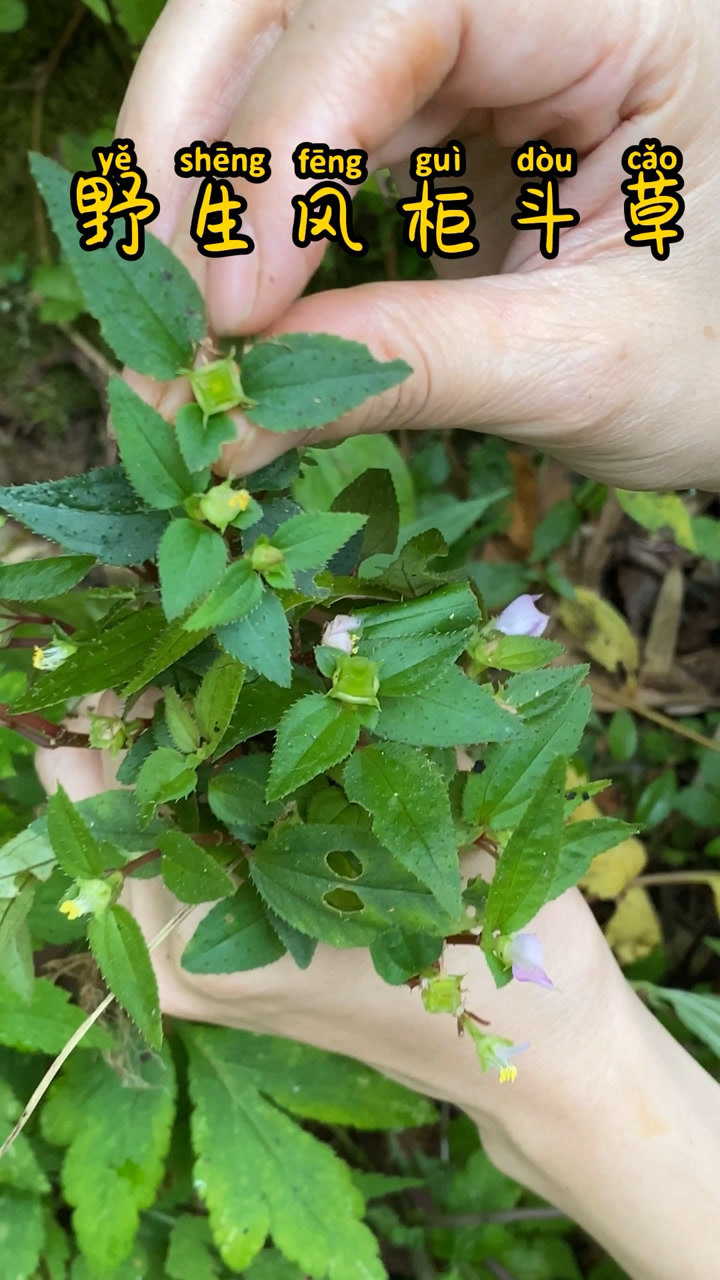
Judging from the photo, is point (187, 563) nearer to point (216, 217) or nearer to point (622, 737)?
point (216, 217)

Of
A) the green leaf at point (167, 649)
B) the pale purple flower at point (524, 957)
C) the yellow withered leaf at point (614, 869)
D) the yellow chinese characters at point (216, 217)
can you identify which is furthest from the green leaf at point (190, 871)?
Answer: the yellow withered leaf at point (614, 869)

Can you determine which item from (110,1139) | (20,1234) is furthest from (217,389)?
(20,1234)

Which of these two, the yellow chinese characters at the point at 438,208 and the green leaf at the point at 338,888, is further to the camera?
the yellow chinese characters at the point at 438,208

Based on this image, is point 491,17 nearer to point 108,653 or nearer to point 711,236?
point 711,236

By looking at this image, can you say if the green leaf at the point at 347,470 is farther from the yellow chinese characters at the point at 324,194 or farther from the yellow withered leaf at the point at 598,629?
the yellow chinese characters at the point at 324,194

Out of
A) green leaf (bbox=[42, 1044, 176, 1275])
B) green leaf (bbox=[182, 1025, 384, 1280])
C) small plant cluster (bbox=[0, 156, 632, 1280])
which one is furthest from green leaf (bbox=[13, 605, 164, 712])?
green leaf (bbox=[182, 1025, 384, 1280])
